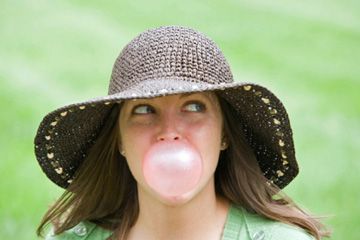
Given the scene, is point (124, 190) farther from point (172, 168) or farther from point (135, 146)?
point (172, 168)

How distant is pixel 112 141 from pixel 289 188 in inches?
122


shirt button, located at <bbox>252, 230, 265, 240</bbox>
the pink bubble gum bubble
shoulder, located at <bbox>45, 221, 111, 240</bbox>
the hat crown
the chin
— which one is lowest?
shoulder, located at <bbox>45, 221, 111, 240</bbox>

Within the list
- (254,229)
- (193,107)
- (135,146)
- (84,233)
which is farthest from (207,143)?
(84,233)

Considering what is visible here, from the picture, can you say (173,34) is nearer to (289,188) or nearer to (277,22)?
(289,188)

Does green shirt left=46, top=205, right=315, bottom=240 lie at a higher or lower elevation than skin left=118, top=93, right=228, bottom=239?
lower

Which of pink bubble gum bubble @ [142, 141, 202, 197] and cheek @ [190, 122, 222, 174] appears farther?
cheek @ [190, 122, 222, 174]

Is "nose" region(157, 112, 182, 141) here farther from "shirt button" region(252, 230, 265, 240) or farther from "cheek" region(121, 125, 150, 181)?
"shirt button" region(252, 230, 265, 240)

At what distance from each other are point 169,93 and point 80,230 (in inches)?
31.2

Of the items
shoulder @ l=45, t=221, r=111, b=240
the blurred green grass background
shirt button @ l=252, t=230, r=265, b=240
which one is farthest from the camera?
the blurred green grass background

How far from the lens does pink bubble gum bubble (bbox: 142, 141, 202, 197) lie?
2.23 meters

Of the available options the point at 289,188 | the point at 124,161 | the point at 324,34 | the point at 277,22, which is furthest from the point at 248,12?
the point at 124,161

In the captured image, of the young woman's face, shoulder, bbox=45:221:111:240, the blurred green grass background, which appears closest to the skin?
the young woman's face

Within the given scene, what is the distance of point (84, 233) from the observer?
277 cm

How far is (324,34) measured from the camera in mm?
10266
